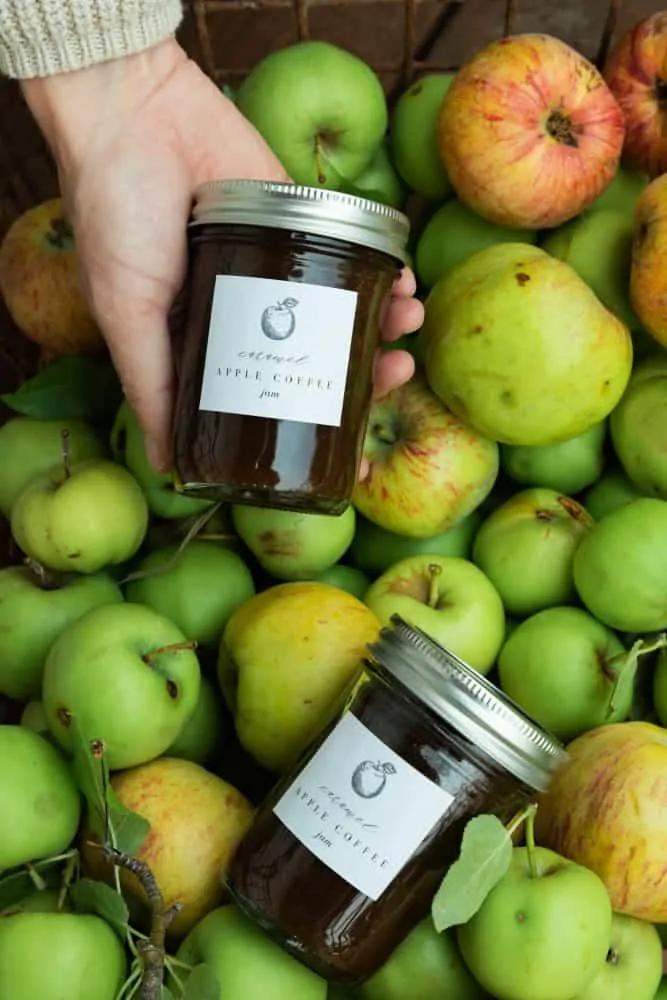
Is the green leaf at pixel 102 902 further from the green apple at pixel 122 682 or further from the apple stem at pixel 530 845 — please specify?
the apple stem at pixel 530 845

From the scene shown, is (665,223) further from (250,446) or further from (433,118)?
(250,446)

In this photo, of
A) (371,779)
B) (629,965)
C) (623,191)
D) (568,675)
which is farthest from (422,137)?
(629,965)

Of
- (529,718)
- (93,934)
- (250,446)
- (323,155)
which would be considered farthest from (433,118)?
(93,934)

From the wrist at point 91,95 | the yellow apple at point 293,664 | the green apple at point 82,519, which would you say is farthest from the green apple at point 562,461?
the wrist at point 91,95

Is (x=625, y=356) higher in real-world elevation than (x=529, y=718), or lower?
higher

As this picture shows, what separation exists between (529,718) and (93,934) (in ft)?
1.03

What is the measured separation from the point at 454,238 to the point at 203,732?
506 mm

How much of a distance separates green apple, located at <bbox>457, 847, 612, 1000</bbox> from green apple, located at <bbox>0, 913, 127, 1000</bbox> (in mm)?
244

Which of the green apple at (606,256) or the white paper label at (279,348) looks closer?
the white paper label at (279,348)

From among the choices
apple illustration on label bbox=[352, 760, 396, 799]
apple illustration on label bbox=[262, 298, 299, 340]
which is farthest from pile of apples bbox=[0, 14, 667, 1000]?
apple illustration on label bbox=[262, 298, 299, 340]

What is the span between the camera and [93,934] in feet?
2.36

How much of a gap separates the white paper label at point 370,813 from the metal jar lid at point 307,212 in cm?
33

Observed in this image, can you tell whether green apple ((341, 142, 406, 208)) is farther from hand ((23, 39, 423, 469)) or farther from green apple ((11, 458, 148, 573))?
green apple ((11, 458, 148, 573))

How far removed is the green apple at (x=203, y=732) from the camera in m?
0.94
